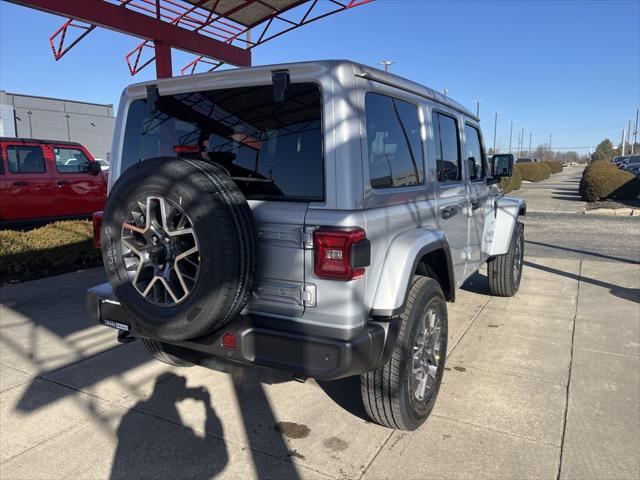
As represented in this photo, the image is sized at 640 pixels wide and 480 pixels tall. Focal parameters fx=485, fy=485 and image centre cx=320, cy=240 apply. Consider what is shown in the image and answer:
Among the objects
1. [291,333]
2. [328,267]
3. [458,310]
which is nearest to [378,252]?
[328,267]

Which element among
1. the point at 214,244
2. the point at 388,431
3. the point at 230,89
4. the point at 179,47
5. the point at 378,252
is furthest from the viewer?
the point at 179,47

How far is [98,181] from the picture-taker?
955cm

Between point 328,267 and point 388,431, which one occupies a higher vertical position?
point 328,267

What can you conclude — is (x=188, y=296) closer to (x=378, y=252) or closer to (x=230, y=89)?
(x=378, y=252)

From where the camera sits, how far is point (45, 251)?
264 inches

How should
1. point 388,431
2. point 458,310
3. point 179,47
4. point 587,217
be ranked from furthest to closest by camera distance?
1. point 587,217
2. point 179,47
3. point 458,310
4. point 388,431

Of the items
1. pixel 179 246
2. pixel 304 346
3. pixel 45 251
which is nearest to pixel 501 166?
pixel 304 346

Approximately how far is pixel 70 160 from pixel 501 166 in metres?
7.88

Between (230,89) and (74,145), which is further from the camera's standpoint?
(74,145)

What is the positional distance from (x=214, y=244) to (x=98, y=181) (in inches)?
329

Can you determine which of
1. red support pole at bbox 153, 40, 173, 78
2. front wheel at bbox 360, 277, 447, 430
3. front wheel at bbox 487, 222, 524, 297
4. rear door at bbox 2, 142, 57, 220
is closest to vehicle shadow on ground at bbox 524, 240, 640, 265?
front wheel at bbox 487, 222, 524, 297

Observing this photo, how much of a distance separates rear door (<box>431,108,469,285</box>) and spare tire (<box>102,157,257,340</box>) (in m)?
1.58

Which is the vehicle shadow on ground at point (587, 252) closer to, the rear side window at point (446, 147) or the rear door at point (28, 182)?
the rear side window at point (446, 147)

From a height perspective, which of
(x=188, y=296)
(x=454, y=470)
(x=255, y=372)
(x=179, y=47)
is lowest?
(x=454, y=470)
